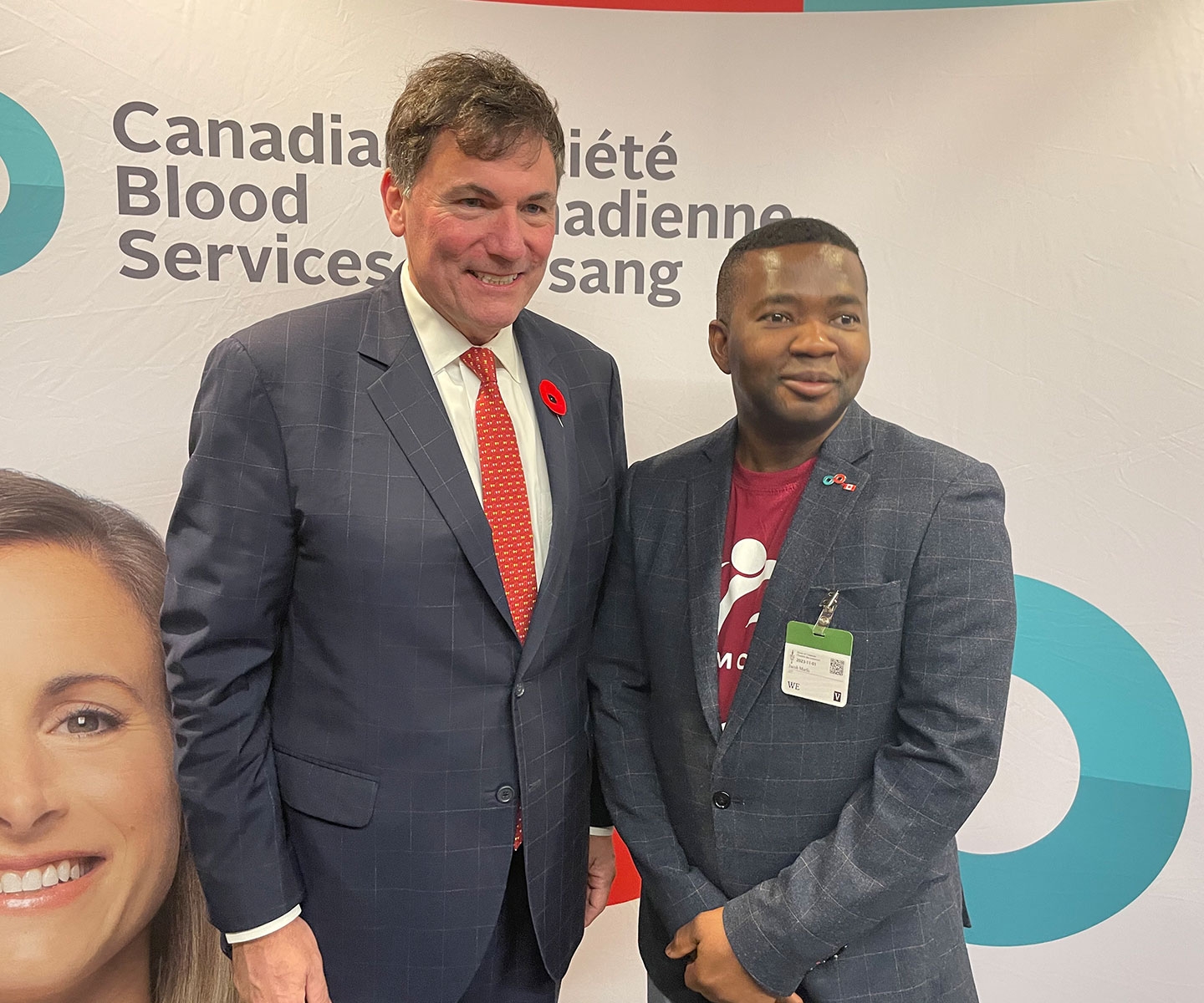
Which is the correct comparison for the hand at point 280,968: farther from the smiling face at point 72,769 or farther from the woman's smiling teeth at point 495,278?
the woman's smiling teeth at point 495,278

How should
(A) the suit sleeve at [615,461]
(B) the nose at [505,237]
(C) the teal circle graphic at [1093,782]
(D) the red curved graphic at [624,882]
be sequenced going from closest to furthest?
(B) the nose at [505,237]
(A) the suit sleeve at [615,461]
(C) the teal circle graphic at [1093,782]
(D) the red curved graphic at [624,882]

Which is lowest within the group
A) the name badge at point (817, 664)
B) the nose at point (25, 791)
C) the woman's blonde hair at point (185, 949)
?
the woman's blonde hair at point (185, 949)

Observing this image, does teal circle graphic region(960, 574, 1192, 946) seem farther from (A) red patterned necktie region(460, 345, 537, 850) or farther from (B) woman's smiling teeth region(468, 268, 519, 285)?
(B) woman's smiling teeth region(468, 268, 519, 285)

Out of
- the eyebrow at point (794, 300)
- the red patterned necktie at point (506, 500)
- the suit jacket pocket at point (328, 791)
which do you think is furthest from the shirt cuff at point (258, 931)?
the eyebrow at point (794, 300)

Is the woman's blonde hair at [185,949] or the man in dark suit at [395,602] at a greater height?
the man in dark suit at [395,602]

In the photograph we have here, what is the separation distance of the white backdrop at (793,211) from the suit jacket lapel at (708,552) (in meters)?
0.66

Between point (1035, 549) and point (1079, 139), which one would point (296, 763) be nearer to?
point (1035, 549)

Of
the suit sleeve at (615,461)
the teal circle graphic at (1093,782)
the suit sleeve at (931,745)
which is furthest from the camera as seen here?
the teal circle graphic at (1093,782)

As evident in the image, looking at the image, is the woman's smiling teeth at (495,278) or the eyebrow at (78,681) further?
the eyebrow at (78,681)

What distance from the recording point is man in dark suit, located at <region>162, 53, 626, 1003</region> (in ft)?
5.01

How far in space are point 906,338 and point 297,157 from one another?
1439 mm

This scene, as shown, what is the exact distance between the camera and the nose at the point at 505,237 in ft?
5.13

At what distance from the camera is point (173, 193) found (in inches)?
81.9

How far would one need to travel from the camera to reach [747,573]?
1597mm
